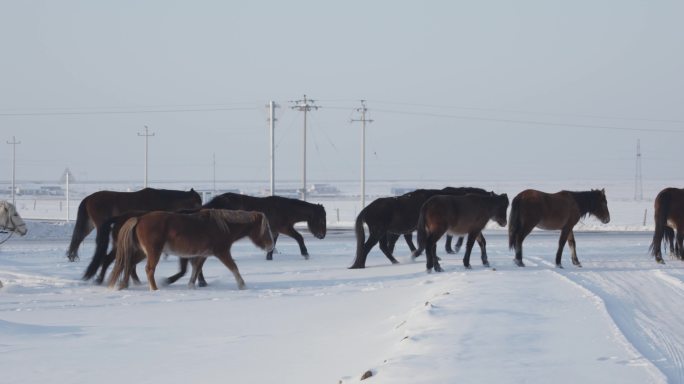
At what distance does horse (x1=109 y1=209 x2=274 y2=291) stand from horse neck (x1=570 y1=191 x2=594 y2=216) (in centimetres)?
857

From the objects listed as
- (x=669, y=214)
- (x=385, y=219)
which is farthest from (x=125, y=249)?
(x=669, y=214)

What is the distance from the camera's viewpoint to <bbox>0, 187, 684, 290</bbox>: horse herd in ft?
46.9

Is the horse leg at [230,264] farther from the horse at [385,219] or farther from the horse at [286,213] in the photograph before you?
the horse at [286,213]

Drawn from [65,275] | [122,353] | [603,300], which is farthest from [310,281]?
[122,353]

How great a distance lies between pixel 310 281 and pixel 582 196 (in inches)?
289

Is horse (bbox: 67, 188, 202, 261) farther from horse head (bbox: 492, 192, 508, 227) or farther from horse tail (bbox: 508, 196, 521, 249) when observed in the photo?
horse tail (bbox: 508, 196, 521, 249)

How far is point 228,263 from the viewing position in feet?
A: 48.2

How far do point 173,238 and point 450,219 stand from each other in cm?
593

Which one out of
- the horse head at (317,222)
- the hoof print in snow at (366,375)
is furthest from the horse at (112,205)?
the hoof print in snow at (366,375)

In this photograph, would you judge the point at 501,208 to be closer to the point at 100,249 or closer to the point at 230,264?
the point at 230,264

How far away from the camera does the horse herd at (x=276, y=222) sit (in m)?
14.3

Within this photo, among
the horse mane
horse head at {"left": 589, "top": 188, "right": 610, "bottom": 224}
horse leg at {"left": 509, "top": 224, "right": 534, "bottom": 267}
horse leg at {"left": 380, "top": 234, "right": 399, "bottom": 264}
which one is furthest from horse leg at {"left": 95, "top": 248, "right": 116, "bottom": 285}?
horse head at {"left": 589, "top": 188, "right": 610, "bottom": 224}

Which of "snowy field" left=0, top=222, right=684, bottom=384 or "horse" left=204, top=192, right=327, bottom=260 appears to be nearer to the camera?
"snowy field" left=0, top=222, right=684, bottom=384

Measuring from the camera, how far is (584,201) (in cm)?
1977
